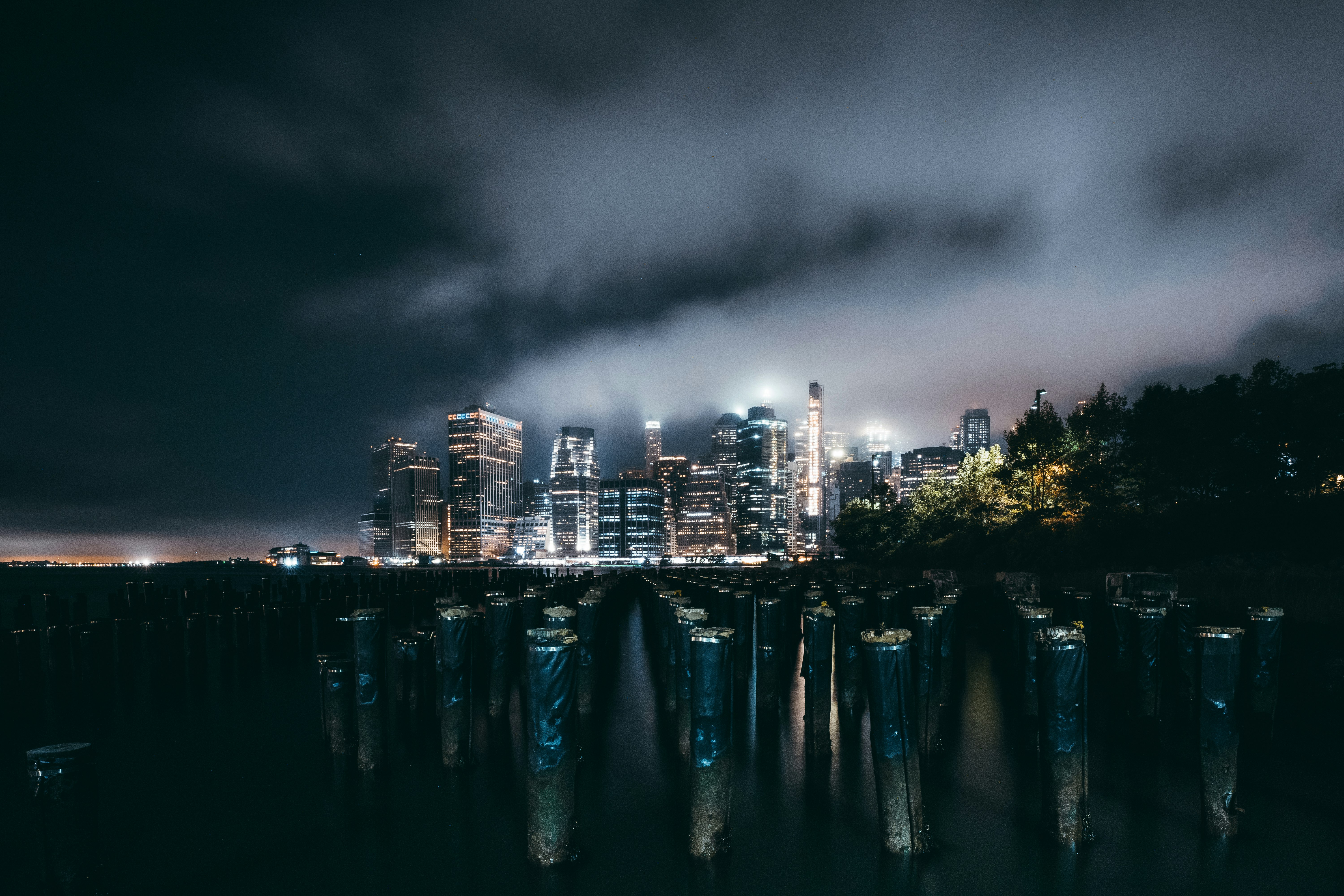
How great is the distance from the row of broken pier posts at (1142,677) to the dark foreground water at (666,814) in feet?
1.32

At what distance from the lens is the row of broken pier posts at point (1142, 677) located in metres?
6.00

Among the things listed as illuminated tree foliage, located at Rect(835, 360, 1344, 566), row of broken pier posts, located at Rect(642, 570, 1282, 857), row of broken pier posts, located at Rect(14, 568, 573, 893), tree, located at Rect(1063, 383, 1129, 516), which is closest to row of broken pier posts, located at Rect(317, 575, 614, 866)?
row of broken pier posts, located at Rect(14, 568, 573, 893)

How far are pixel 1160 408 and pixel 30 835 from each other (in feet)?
134

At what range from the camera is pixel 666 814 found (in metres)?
7.53

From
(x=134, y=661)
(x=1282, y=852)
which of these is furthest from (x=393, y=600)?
(x=1282, y=852)

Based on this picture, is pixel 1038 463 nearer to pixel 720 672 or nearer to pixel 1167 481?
pixel 1167 481

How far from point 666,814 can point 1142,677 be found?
8.55 metres

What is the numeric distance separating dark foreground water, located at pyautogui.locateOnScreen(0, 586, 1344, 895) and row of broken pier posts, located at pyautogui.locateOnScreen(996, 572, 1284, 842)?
401mm

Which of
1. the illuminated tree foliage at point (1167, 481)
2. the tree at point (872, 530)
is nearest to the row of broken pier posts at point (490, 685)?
the illuminated tree foliage at point (1167, 481)

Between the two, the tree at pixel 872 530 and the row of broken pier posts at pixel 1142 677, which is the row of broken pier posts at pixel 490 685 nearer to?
the row of broken pier posts at pixel 1142 677

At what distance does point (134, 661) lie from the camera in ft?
61.9

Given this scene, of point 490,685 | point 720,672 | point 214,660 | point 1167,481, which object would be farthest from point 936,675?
point 1167,481

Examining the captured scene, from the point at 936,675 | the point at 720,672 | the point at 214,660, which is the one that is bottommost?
the point at 214,660

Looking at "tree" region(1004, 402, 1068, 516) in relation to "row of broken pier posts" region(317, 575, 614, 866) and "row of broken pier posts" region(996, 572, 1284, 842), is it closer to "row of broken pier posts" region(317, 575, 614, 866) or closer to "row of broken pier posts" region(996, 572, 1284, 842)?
"row of broken pier posts" region(996, 572, 1284, 842)
